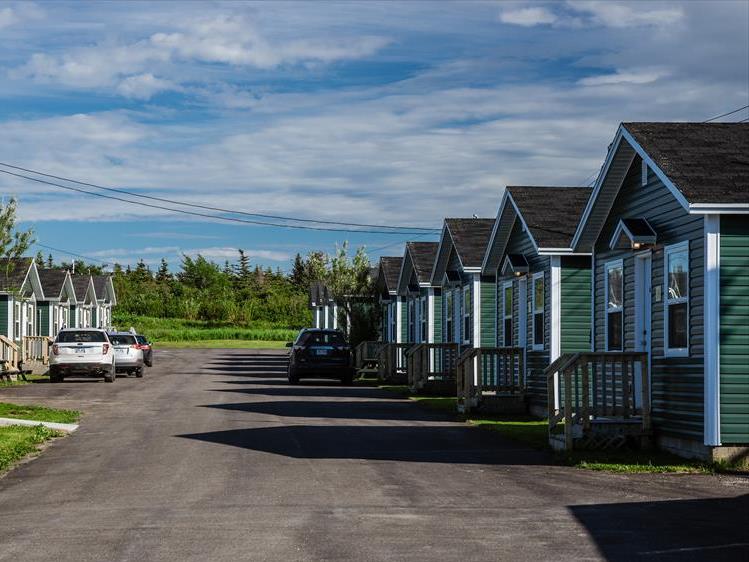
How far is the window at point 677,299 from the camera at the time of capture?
1656cm

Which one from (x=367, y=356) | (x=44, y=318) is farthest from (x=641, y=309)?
(x=44, y=318)

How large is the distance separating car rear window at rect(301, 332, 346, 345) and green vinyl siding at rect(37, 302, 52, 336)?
3023 centimetres

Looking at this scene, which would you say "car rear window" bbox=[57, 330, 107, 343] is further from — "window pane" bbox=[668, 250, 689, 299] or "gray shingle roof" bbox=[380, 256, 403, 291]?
"window pane" bbox=[668, 250, 689, 299]

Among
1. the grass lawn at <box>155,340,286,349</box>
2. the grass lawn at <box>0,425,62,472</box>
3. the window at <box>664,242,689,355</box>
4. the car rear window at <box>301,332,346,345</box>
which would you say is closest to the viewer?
the grass lawn at <box>0,425,62,472</box>

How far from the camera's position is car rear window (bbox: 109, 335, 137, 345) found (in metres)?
41.4

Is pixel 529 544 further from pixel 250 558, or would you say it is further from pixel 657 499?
pixel 657 499

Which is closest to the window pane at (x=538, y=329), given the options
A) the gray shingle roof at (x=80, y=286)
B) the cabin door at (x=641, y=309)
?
the cabin door at (x=641, y=309)

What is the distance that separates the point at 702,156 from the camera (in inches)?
660

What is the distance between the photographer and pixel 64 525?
1033 centimetres

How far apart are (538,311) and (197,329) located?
2959 inches

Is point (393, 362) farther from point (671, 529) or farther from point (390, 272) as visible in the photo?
point (671, 529)

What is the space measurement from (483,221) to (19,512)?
25328 millimetres

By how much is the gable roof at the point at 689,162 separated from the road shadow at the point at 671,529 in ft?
14.9

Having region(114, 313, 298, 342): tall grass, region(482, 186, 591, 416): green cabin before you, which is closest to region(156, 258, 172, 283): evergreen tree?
region(114, 313, 298, 342): tall grass
